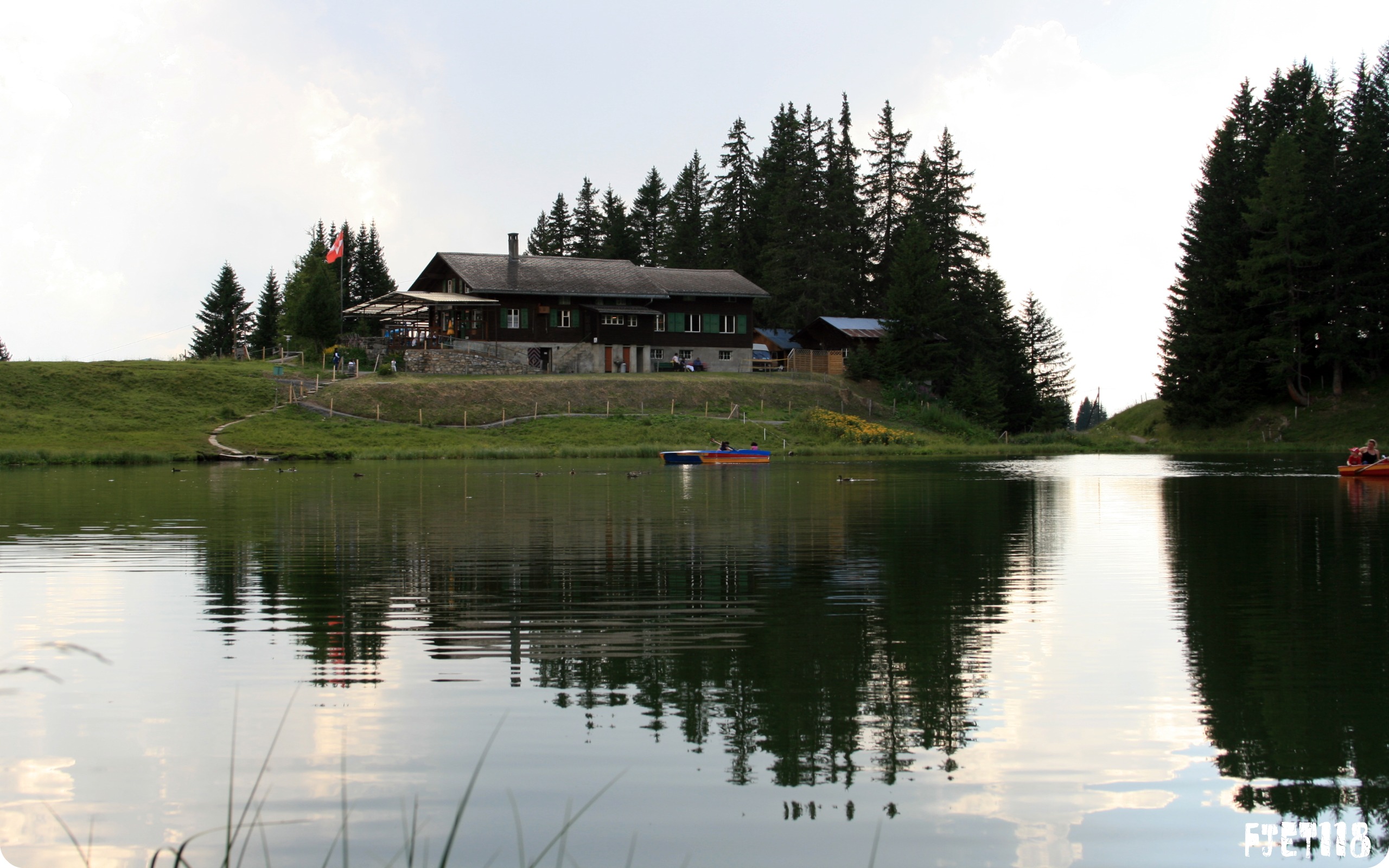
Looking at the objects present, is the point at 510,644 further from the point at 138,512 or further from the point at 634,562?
the point at 138,512

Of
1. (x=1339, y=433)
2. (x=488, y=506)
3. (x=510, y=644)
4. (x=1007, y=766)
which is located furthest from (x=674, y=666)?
(x=1339, y=433)

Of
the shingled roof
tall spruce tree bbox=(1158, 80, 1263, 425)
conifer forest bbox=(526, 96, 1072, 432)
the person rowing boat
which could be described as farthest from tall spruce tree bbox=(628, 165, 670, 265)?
the person rowing boat

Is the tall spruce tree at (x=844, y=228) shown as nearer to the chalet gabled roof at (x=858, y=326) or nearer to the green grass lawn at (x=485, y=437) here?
the chalet gabled roof at (x=858, y=326)

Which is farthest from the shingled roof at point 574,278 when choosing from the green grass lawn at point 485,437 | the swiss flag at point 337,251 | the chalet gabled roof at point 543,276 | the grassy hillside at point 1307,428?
the grassy hillside at point 1307,428

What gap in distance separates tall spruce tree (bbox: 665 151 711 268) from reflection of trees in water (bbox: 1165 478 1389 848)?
8815cm

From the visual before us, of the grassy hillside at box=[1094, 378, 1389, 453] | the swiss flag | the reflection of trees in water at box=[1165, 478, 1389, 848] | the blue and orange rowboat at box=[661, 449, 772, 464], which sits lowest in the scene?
the reflection of trees in water at box=[1165, 478, 1389, 848]

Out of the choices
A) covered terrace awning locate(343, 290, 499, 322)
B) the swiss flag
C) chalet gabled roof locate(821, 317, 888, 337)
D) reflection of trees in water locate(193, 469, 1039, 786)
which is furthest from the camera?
chalet gabled roof locate(821, 317, 888, 337)

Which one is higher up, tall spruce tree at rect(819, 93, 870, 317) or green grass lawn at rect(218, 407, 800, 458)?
tall spruce tree at rect(819, 93, 870, 317)

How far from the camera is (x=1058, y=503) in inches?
1256

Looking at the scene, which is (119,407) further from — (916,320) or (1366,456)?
(1366,456)

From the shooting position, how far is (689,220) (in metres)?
113

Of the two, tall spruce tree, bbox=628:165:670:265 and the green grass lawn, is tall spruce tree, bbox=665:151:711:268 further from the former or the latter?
the green grass lawn

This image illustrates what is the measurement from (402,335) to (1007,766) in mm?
74482

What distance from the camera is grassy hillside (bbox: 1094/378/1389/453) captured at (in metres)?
68.2
